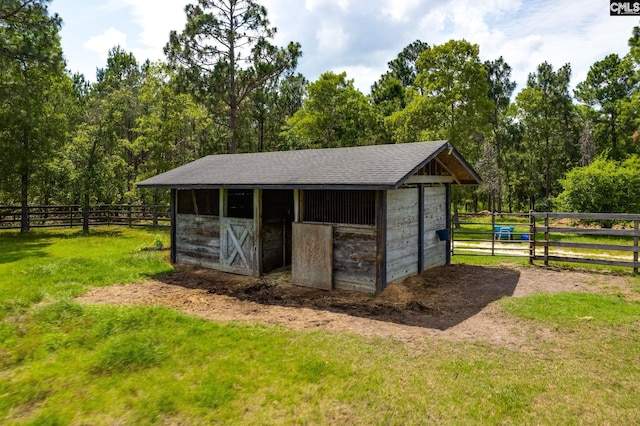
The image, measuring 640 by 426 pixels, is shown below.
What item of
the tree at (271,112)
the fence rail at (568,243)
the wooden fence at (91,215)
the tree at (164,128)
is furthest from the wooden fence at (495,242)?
the tree at (271,112)

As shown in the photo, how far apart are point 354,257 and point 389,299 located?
129 cm

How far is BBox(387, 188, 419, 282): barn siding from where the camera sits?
944cm

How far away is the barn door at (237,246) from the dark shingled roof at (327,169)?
1.26 m

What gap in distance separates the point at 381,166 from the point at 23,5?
15.6m

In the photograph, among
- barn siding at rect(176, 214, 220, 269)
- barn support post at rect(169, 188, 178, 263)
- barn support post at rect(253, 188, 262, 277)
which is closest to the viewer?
barn support post at rect(253, 188, 262, 277)

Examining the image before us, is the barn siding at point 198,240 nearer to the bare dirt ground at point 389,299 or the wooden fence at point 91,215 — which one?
the bare dirt ground at point 389,299

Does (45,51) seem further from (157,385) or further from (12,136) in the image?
(157,385)

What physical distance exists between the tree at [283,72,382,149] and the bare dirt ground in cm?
1730

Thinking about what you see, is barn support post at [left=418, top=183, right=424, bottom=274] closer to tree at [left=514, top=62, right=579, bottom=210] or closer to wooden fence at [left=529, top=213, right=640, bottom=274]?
wooden fence at [left=529, top=213, right=640, bottom=274]

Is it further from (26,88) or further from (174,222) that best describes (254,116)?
(174,222)

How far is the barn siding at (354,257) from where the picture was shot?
29.7 feet

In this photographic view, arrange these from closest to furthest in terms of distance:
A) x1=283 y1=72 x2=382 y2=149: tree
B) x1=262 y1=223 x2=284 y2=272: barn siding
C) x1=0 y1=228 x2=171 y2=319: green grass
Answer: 1. x1=0 y1=228 x2=171 y2=319: green grass
2. x1=262 y1=223 x2=284 y2=272: barn siding
3. x1=283 y1=72 x2=382 y2=149: tree

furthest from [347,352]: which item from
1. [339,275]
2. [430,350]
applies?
[339,275]

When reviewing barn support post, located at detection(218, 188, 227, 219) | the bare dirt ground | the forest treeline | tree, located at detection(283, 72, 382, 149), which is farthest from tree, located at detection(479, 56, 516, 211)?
barn support post, located at detection(218, 188, 227, 219)
